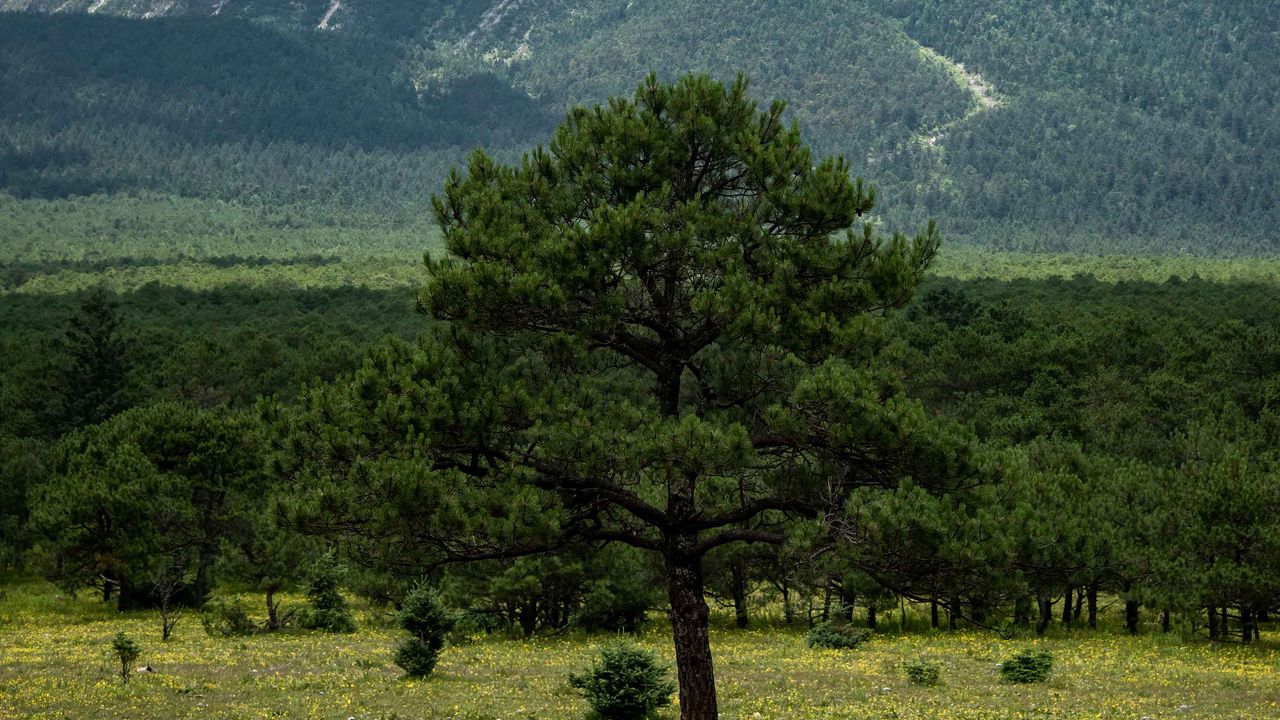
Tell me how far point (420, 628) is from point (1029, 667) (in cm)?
1469

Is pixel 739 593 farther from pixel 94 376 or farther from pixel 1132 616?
pixel 94 376

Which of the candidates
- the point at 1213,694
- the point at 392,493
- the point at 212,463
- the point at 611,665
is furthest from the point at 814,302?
the point at 212,463

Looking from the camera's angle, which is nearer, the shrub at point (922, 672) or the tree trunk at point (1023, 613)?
the tree trunk at point (1023, 613)

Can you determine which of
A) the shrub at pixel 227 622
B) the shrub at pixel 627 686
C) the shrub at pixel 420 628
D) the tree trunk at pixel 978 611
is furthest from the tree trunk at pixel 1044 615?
the tree trunk at pixel 978 611

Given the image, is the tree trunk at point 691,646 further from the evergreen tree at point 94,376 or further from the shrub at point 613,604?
the evergreen tree at point 94,376

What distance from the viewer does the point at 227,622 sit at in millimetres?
44500

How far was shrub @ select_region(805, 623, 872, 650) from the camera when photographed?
41688mm

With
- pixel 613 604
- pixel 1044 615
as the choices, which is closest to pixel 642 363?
pixel 613 604

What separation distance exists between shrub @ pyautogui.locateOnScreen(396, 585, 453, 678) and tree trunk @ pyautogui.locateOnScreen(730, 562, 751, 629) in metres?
16.4

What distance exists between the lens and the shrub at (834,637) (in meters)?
41.7

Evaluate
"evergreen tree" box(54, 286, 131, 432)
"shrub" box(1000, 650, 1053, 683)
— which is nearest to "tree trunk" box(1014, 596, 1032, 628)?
"shrub" box(1000, 650, 1053, 683)

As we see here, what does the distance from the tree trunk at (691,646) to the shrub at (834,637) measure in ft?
72.1

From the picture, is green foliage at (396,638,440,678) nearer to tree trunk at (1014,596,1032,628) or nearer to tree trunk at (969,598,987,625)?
tree trunk at (1014,596,1032,628)

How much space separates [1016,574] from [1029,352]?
6531 cm
